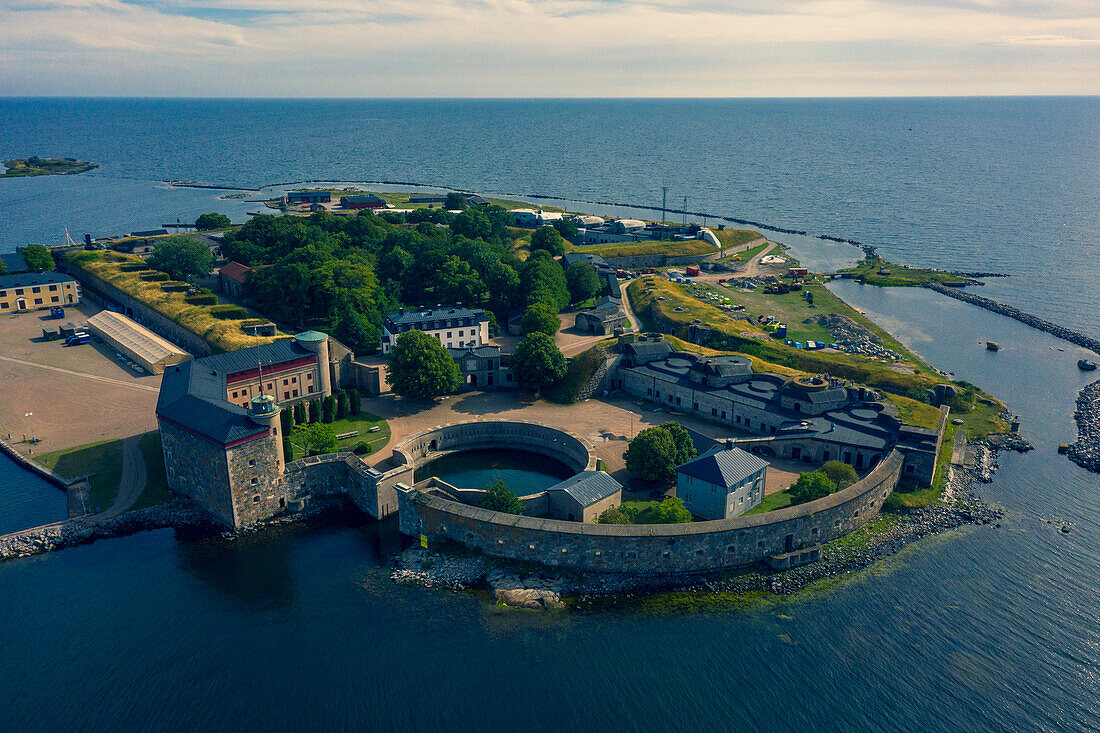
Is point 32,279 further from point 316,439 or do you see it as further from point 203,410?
point 316,439

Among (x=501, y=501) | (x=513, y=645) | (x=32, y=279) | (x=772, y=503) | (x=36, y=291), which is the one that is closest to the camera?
(x=513, y=645)

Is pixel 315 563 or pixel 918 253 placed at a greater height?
pixel 918 253

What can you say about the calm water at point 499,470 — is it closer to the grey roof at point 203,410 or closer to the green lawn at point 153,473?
the grey roof at point 203,410

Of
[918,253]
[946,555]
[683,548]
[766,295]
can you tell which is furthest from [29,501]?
[918,253]

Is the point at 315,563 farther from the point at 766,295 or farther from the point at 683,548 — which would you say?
the point at 766,295

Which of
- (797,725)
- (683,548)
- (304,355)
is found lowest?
(797,725)

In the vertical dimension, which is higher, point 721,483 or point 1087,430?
point 721,483

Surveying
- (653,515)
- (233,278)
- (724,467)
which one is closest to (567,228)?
(233,278)
